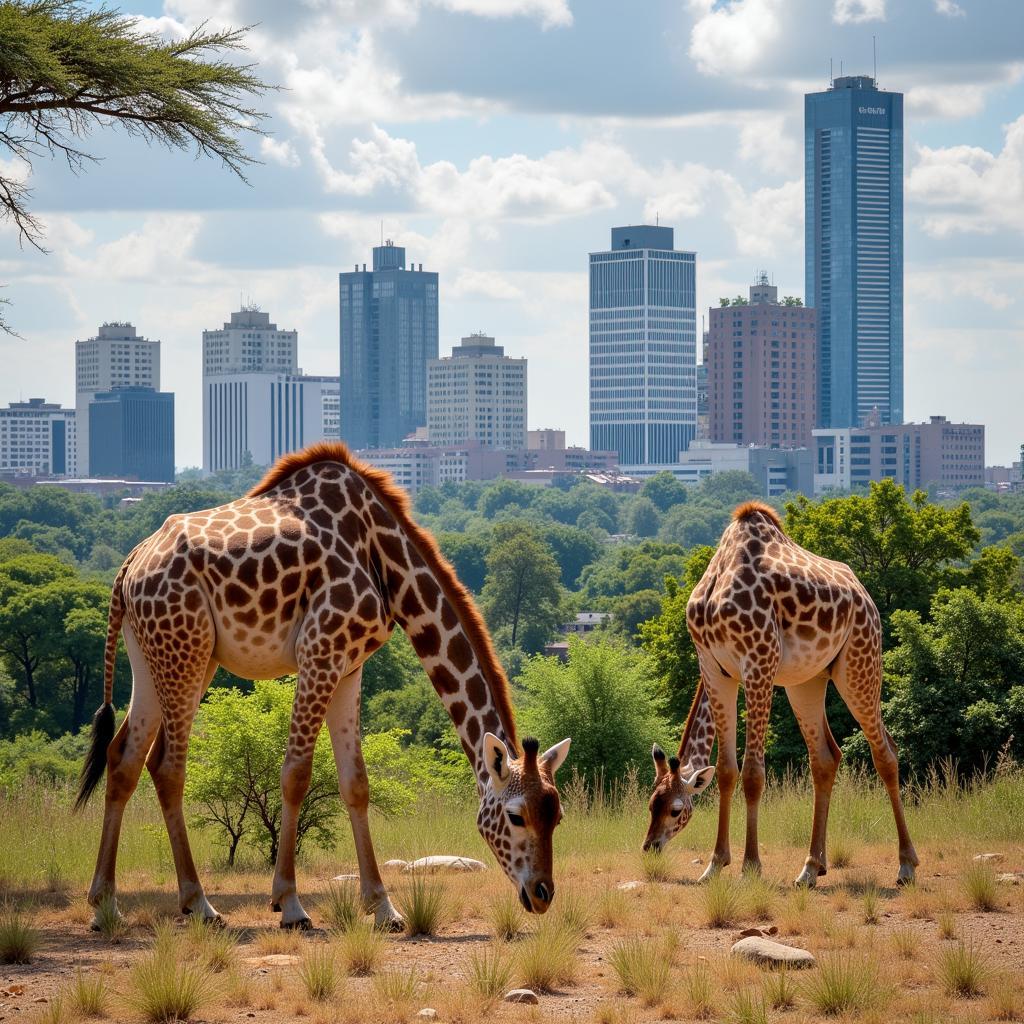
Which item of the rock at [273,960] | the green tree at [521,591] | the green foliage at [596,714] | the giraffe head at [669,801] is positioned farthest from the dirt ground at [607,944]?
the green tree at [521,591]

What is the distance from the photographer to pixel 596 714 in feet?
84.0

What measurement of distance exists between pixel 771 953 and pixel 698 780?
4.07 metres

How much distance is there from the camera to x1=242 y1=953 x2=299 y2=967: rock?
1066cm

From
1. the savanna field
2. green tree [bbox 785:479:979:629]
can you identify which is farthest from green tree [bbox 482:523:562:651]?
the savanna field

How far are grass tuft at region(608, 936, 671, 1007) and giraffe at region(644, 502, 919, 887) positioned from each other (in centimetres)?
338

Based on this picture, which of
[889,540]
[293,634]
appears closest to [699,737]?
[293,634]

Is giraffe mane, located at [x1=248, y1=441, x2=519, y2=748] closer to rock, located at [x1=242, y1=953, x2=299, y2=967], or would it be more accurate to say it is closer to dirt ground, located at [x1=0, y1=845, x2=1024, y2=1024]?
dirt ground, located at [x1=0, y1=845, x2=1024, y2=1024]

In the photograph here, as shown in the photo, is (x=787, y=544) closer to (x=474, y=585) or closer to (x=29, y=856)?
(x=29, y=856)

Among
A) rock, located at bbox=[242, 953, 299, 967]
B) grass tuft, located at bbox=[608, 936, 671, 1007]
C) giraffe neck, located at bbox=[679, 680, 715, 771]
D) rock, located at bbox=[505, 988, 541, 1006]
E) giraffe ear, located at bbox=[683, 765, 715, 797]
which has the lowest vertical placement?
rock, located at bbox=[242, 953, 299, 967]

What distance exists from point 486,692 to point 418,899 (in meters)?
1.49

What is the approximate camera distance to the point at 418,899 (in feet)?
38.9

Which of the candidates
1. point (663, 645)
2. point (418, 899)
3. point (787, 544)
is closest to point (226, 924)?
point (418, 899)

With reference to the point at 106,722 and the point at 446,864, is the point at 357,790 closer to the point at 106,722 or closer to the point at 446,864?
the point at 106,722

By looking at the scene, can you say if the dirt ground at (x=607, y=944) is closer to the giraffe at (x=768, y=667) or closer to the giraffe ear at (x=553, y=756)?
the giraffe at (x=768, y=667)
